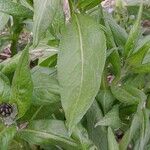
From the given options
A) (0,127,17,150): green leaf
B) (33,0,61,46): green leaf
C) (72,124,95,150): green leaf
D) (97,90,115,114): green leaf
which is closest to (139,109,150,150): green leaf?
(97,90,115,114): green leaf

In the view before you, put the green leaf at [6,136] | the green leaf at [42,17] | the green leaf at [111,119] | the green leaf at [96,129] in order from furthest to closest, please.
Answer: the green leaf at [96,129]
the green leaf at [111,119]
the green leaf at [6,136]
the green leaf at [42,17]

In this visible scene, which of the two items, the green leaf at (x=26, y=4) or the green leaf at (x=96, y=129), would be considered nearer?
the green leaf at (x=26, y=4)

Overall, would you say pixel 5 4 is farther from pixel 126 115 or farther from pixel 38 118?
pixel 126 115

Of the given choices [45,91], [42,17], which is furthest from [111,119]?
[42,17]

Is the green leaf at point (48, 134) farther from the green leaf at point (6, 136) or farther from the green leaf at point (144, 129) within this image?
the green leaf at point (144, 129)

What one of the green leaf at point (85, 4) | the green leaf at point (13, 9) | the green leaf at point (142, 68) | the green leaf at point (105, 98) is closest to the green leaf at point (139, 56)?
the green leaf at point (142, 68)

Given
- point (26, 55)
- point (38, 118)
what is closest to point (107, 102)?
point (38, 118)

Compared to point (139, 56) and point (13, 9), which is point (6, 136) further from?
point (139, 56)

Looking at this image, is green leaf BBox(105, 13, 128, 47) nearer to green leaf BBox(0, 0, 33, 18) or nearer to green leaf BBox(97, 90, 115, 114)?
green leaf BBox(97, 90, 115, 114)
